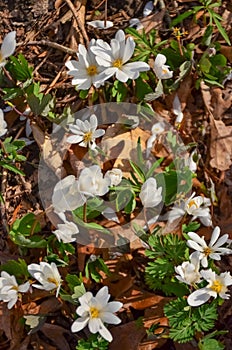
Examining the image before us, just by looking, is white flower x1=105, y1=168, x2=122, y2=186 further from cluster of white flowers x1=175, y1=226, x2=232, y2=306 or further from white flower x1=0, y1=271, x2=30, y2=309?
white flower x1=0, y1=271, x2=30, y2=309

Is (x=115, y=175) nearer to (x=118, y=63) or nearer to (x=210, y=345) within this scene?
(x=118, y=63)

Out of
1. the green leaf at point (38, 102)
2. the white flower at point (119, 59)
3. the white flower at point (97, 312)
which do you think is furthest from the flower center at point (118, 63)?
the white flower at point (97, 312)

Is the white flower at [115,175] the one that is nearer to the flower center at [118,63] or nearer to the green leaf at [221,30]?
the flower center at [118,63]

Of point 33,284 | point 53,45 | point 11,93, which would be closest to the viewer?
point 33,284

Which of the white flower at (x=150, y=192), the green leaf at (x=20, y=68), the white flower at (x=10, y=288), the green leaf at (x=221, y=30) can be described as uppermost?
the green leaf at (x=20, y=68)

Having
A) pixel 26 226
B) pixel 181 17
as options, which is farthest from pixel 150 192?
pixel 181 17

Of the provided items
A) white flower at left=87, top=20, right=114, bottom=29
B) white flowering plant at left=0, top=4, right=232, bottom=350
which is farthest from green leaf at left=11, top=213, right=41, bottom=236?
white flower at left=87, top=20, right=114, bottom=29

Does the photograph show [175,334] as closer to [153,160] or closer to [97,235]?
[97,235]
